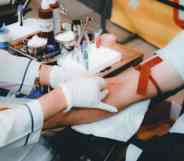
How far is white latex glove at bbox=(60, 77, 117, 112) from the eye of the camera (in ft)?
3.93

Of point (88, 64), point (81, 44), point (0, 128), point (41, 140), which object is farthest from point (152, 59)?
point (0, 128)

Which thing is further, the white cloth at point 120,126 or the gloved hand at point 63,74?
the gloved hand at point 63,74

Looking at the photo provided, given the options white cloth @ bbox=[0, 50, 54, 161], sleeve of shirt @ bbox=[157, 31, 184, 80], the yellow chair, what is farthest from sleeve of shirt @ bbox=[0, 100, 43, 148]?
the yellow chair

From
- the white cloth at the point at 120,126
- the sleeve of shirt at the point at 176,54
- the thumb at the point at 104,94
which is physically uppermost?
the sleeve of shirt at the point at 176,54

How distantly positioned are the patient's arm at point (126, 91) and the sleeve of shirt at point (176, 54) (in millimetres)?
15

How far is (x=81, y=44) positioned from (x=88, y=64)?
0.15 meters

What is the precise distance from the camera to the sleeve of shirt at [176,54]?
1.28 m

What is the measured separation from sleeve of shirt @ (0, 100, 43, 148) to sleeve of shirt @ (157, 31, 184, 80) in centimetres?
51

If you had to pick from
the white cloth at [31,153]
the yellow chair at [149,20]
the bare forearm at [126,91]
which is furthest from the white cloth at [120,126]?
the yellow chair at [149,20]

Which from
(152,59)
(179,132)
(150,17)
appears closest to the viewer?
(179,132)

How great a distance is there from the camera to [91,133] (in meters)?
1.28

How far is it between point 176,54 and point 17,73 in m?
0.63

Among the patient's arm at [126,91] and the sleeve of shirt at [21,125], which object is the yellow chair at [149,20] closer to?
the patient's arm at [126,91]

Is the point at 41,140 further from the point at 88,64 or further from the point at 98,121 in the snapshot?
the point at 88,64
